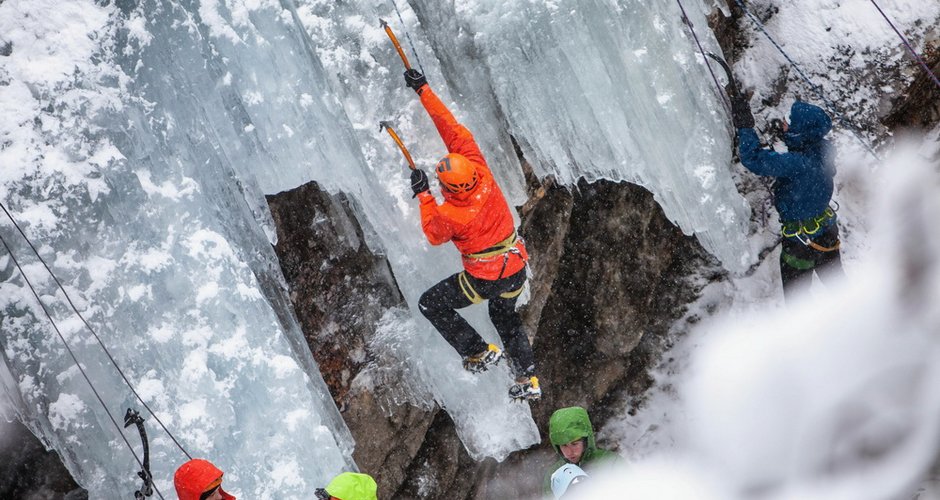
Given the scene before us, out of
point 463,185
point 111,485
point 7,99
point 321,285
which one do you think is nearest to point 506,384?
point 321,285

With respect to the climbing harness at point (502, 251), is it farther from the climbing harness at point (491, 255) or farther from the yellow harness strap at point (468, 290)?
the yellow harness strap at point (468, 290)

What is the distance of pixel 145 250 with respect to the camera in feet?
13.8

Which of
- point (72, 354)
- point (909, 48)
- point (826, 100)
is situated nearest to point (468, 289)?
point (72, 354)

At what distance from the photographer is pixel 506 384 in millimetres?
5324

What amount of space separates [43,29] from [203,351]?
1.70m

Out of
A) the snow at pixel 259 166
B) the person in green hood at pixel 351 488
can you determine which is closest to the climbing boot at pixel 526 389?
the snow at pixel 259 166

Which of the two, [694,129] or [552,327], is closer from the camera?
[694,129]

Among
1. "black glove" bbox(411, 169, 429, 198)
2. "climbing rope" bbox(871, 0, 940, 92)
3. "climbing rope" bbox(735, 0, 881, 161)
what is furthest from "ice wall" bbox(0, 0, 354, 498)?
"climbing rope" bbox(871, 0, 940, 92)

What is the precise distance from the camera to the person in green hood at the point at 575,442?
3967 millimetres

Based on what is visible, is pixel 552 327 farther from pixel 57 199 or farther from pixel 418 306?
pixel 57 199

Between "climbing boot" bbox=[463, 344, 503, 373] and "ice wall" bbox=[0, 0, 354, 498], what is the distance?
0.87m

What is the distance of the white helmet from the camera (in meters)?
3.69

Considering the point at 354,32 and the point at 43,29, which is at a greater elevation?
the point at 43,29

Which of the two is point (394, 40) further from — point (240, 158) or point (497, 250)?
point (497, 250)
